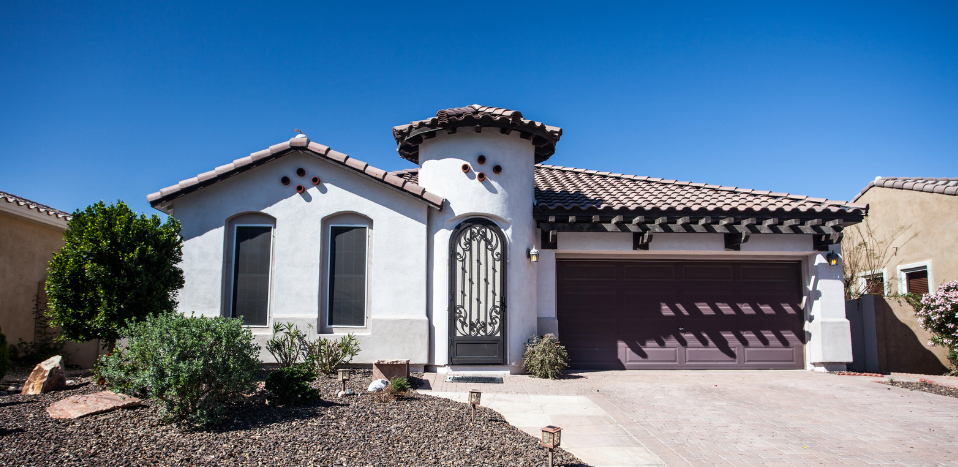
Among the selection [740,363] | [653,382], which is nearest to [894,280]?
[740,363]

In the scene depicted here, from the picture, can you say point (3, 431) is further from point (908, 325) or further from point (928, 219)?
point (928, 219)

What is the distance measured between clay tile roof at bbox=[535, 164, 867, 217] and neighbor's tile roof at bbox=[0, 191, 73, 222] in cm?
1151

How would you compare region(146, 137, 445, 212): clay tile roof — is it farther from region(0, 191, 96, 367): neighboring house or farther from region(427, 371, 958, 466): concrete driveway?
region(0, 191, 96, 367): neighboring house

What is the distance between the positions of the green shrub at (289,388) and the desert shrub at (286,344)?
3595mm

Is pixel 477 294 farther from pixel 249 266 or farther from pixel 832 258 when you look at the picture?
pixel 832 258

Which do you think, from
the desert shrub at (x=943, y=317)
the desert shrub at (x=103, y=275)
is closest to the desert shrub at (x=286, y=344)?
the desert shrub at (x=103, y=275)

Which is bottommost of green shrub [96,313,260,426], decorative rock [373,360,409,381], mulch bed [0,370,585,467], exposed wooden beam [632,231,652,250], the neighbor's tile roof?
mulch bed [0,370,585,467]

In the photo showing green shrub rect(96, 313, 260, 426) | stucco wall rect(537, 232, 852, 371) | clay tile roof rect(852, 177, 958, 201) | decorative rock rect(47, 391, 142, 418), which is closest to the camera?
green shrub rect(96, 313, 260, 426)

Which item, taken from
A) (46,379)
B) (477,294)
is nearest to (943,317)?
(477,294)

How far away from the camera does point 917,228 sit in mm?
15344

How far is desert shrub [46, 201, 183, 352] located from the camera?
7961 mm

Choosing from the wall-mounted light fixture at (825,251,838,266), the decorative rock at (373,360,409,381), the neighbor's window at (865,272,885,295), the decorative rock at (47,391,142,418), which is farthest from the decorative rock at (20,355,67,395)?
the neighbor's window at (865,272,885,295)

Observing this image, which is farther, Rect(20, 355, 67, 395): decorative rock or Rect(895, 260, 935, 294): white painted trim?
Rect(895, 260, 935, 294): white painted trim

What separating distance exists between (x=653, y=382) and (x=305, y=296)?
670 cm
